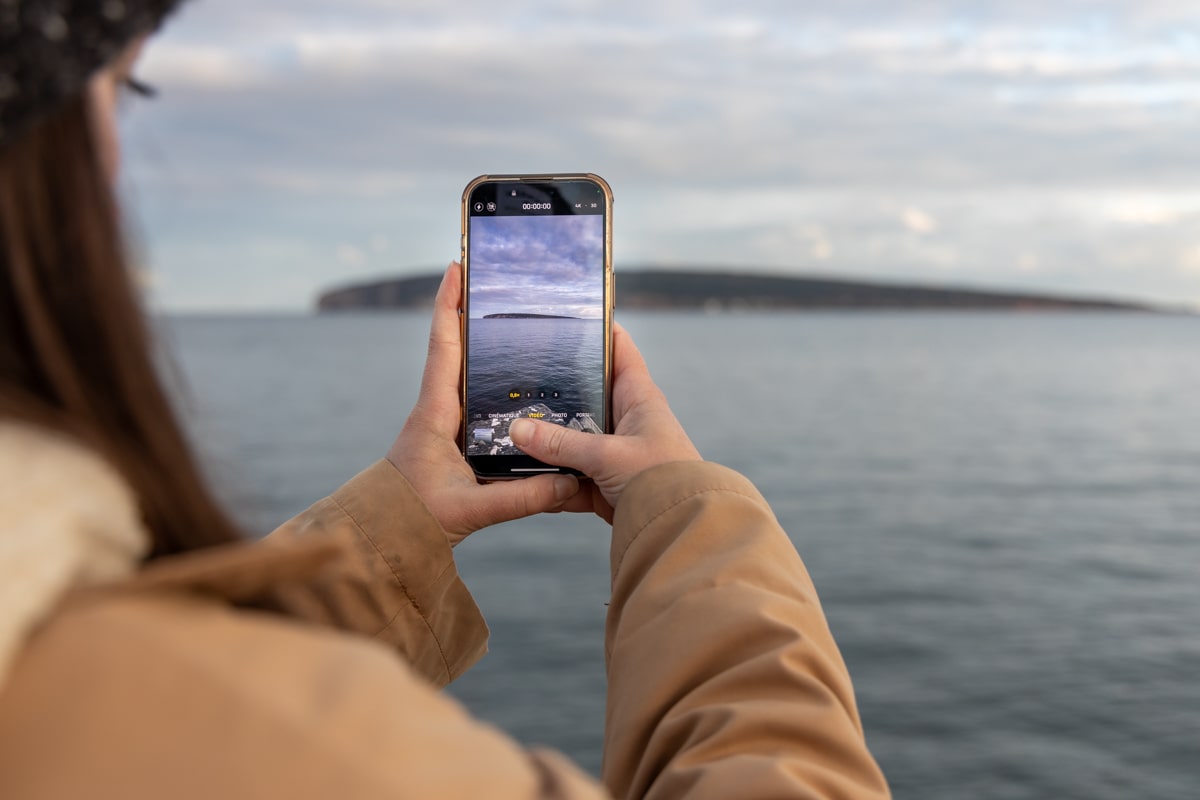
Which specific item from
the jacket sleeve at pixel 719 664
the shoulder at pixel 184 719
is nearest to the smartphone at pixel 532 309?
the jacket sleeve at pixel 719 664

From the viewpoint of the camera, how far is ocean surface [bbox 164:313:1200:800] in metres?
11.0

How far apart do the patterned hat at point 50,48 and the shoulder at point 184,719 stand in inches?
15.4

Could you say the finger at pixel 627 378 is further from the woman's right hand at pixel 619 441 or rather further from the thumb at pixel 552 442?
the thumb at pixel 552 442

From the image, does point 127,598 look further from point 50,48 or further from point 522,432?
point 522,432

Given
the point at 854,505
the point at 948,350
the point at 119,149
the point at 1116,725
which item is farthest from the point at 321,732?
the point at 948,350

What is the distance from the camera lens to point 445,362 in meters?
2.46

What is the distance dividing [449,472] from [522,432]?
0.20m

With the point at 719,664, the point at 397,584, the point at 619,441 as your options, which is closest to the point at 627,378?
the point at 619,441

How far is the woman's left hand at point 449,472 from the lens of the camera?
2.19m

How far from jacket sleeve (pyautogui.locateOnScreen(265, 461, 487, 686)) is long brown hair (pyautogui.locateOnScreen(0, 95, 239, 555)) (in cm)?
92

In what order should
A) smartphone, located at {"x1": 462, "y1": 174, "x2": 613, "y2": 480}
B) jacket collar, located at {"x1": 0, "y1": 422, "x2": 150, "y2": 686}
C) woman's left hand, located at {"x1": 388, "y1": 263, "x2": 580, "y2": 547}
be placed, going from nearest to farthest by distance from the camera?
1. jacket collar, located at {"x1": 0, "y1": 422, "x2": 150, "y2": 686}
2. woman's left hand, located at {"x1": 388, "y1": 263, "x2": 580, "y2": 547}
3. smartphone, located at {"x1": 462, "y1": 174, "x2": 613, "y2": 480}

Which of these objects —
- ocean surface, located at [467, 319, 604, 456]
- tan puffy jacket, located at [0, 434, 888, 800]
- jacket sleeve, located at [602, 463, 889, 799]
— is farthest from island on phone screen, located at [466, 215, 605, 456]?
tan puffy jacket, located at [0, 434, 888, 800]

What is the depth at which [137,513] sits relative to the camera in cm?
91

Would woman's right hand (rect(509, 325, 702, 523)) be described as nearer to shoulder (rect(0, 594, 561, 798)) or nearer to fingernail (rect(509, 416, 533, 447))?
fingernail (rect(509, 416, 533, 447))
